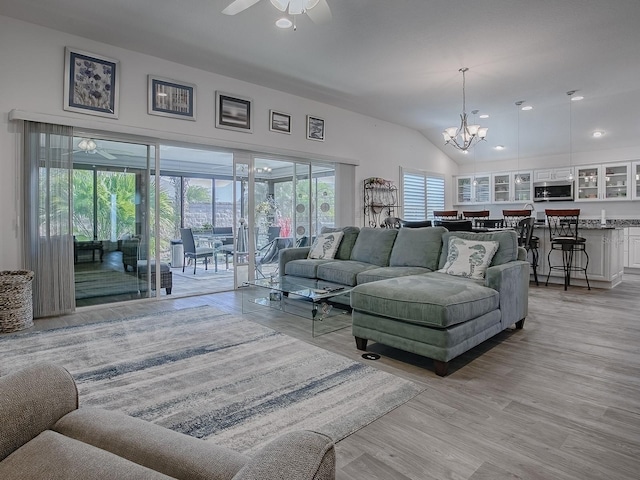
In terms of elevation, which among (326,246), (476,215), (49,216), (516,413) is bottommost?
(516,413)

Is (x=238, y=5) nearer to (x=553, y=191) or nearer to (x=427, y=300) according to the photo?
(x=427, y=300)

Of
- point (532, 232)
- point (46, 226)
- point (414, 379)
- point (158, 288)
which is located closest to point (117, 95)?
point (46, 226)

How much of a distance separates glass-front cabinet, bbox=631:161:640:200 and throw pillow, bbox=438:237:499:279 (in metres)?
6.12

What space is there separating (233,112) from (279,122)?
0.85m

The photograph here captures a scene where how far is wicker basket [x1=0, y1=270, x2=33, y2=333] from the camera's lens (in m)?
3.56

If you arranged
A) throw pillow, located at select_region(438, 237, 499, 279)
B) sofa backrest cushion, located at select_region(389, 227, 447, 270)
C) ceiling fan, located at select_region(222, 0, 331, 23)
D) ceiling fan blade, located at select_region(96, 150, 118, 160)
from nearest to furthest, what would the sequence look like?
ceiling fan, located at select_region(222, 0, 331, 23) → throw pillow, located at select_region(438, 237, 499, 279) → sofa backrest cushion, located at select_region(389, 227, 447, 270) → ceiling fan blade, located at select_region(96, 150, 118, 160)

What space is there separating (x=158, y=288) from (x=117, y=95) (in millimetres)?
2478

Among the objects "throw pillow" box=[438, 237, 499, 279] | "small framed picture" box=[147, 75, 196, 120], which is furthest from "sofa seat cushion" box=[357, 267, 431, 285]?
"small framed picture" box=[147, 75, 196, 120]

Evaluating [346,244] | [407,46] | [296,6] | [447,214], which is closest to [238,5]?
[296,6]

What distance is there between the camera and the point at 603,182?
786 cm

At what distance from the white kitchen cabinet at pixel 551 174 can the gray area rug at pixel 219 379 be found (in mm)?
7893

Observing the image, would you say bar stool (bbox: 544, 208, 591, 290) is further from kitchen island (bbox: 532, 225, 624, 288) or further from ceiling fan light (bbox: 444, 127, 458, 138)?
ceiling fan light (bbox: 444, 127, 458, 138)

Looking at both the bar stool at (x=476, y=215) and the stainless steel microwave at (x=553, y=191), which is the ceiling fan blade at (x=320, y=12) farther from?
the stainless steel microwave at (x=553, y=191)

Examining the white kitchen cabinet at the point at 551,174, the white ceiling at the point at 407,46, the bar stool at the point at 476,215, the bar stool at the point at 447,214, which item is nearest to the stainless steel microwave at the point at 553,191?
the white kitchen cabinet at the point at 551,174
